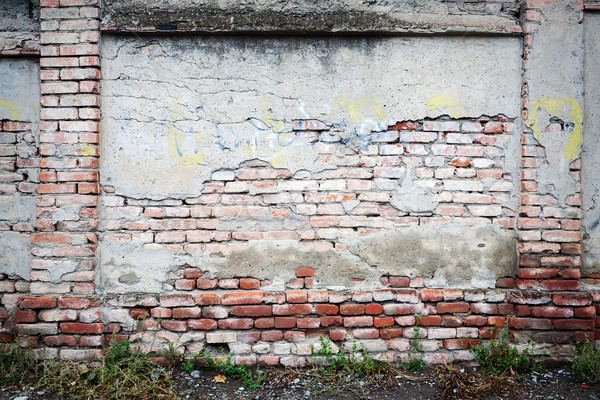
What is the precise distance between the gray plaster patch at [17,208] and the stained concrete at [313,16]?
143cm

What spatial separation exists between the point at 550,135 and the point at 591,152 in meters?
0.42

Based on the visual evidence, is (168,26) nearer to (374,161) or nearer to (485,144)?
(374,161)

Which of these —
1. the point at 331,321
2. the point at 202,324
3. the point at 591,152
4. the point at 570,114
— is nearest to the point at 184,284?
the point at 202,324

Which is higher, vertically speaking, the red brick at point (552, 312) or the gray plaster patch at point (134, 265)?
the gray plaster patch at point (134, 265)

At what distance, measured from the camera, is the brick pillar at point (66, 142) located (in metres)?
2.84

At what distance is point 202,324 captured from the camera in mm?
2887

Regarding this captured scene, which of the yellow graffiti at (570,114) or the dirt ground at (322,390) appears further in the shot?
the yellow graffiti at (570,114)

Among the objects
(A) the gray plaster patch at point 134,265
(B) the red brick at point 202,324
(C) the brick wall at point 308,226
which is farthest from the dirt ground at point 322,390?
(A) the gray plaster patch at point 134,265

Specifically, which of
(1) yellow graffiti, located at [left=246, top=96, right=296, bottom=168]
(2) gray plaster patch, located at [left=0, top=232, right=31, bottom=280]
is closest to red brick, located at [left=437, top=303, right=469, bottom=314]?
(1) yellow graffiti, located at [left=246, top=96, right=296, bottom=168]

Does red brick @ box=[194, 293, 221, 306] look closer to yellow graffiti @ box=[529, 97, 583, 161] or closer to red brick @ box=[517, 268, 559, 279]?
red brick @ box=[517, 268, 559, 279]

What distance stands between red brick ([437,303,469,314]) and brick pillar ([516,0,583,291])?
0.53 metres

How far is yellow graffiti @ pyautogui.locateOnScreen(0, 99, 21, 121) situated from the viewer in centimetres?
296

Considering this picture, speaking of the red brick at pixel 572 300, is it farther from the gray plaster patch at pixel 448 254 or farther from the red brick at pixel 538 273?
the gray plaster patch at pixel 448 254

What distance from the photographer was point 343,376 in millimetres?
2793
